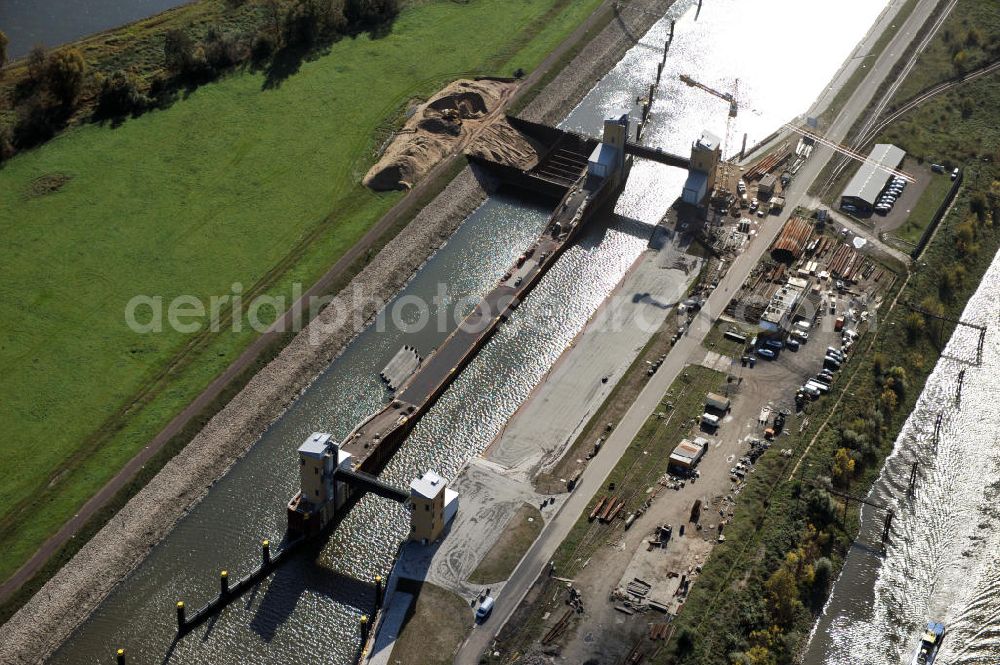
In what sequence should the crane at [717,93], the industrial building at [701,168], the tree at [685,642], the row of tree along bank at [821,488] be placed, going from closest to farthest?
the tree at [685,642]
the row of tree along bank at [821,488]
the industrial building at [701,168]
the crane at [717,93]

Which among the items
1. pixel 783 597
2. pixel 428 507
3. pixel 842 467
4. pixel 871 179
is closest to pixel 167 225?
pixel 428 507

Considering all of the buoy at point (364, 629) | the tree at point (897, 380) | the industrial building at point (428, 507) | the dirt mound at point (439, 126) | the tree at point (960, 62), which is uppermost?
the tree at point (960, 62)

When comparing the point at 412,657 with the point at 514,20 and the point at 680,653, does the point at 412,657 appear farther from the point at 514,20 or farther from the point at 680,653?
the point at 514,20

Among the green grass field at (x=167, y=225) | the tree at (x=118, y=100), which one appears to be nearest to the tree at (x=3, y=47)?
the tree at (x=118, y=100)

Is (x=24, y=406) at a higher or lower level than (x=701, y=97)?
lower

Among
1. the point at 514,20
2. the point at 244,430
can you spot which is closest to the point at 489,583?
the point at 244,430

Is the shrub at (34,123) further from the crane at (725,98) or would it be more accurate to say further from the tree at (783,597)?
the tree at (783,597)
